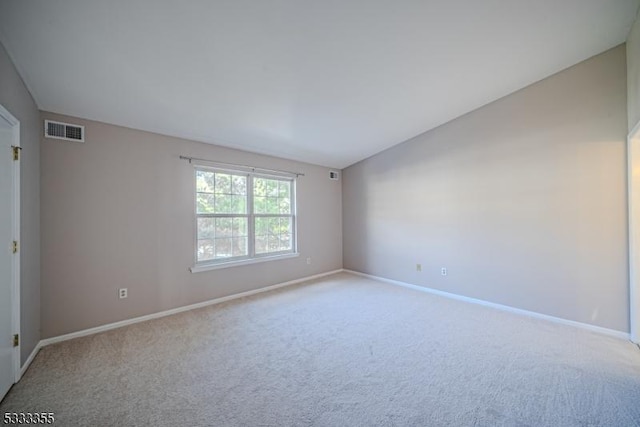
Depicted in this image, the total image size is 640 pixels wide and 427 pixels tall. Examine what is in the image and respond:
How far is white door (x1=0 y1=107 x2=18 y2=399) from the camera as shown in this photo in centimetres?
182

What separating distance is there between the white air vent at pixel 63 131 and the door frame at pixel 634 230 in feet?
18.4

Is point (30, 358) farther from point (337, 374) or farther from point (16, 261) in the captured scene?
point (337, 374)

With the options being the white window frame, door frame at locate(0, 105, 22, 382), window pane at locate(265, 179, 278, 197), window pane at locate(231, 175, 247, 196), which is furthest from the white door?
window pane at locate(265, 179, 278, 197)

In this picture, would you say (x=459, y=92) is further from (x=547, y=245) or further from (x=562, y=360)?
(x=562, y=360)

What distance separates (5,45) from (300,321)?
11.2 ft

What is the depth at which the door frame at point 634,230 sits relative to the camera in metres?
2.55

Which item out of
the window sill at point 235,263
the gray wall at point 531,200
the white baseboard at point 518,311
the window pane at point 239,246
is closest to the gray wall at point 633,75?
the gray wall at point 531,200

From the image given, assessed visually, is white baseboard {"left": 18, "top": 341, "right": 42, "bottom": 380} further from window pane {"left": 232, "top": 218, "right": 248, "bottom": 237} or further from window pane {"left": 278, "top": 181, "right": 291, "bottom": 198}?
window pane {"left": 278, "top": 181, "right": 291, "bottom": 198}

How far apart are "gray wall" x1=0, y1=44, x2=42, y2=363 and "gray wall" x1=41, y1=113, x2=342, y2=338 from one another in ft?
0.44

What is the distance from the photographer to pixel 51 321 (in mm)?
2578

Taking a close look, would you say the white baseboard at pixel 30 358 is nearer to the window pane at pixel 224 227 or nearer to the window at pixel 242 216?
the window at pixel 242 216

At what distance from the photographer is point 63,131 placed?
2.66 meters

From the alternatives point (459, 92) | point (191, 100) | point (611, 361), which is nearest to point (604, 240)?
point (611, 361)

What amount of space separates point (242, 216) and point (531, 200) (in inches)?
157
